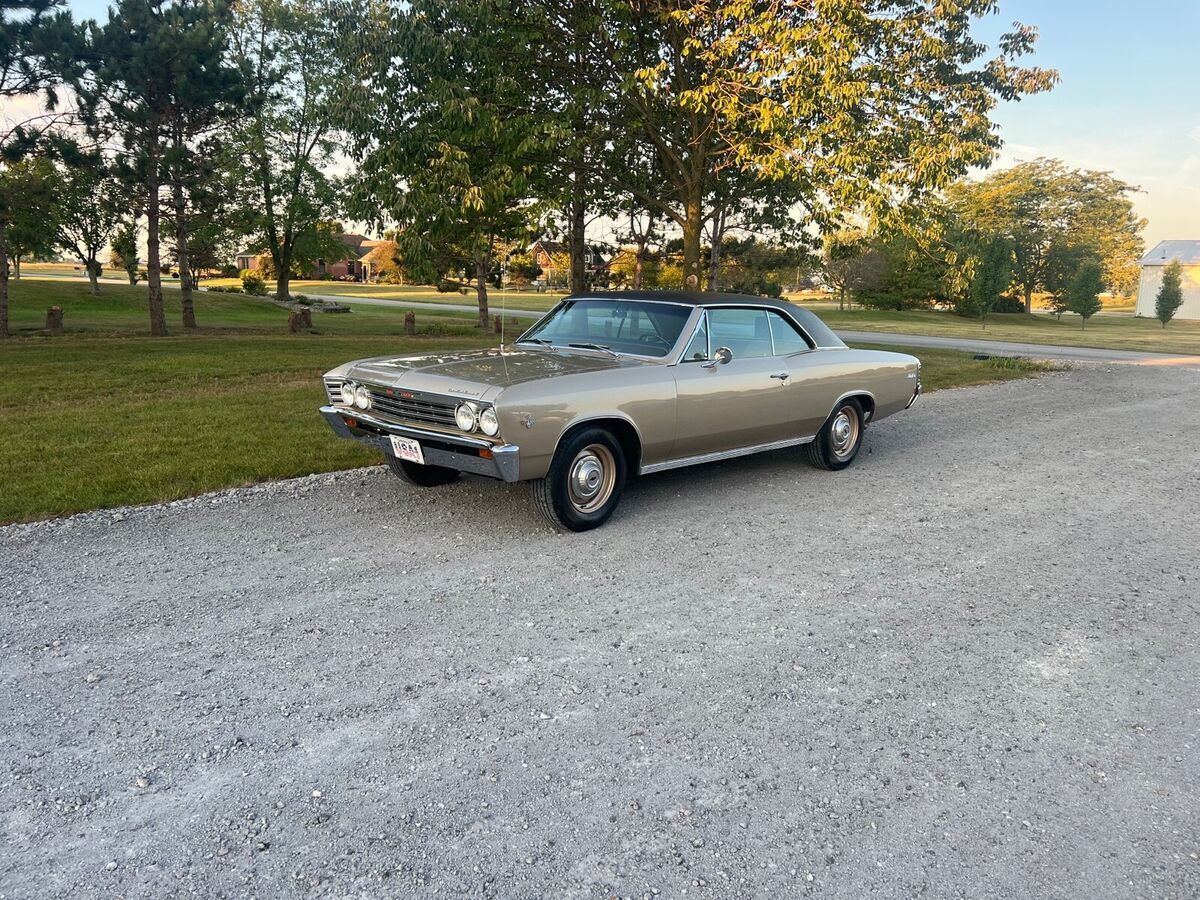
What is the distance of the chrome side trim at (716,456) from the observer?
5645 mm

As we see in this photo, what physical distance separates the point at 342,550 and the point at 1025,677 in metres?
3.55

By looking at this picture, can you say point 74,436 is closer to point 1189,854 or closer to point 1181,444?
point 1189,854

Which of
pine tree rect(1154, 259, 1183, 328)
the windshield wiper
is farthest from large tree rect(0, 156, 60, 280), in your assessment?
pine tree rect(1154, 259, 1183, 328)

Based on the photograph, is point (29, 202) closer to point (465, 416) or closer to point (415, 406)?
point (415, 406)

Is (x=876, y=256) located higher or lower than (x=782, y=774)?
higher

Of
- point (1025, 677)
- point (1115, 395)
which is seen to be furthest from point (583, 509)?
point (1115, 395)

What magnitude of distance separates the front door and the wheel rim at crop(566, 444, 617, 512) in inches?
22.6

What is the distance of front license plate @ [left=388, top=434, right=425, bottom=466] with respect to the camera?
5.09 meters

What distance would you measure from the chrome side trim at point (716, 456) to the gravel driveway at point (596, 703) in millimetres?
338

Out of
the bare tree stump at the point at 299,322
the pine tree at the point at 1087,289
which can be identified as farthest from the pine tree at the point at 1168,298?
the bare tree stump at the point at 299,322

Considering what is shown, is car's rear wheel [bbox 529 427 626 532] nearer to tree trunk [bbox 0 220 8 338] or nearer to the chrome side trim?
the chrome side trim

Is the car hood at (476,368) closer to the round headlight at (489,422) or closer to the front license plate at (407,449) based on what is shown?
the round headlight at (489,422)

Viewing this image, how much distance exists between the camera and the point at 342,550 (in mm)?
4844

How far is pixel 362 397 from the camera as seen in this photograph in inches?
217
